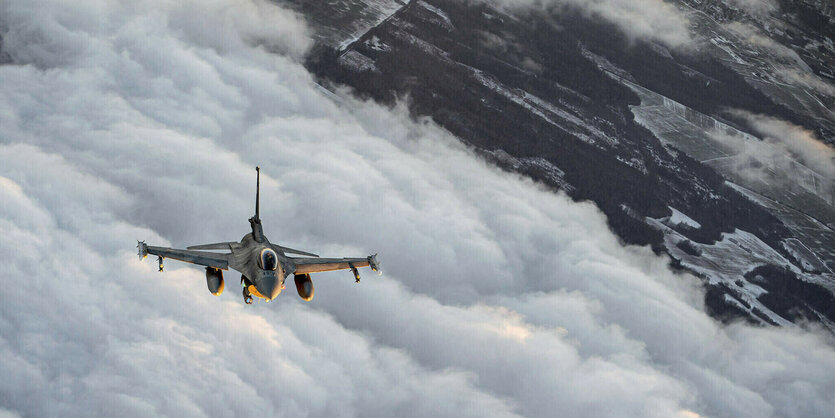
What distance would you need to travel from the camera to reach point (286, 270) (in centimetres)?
9231

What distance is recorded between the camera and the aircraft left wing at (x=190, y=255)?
88062 millimetres

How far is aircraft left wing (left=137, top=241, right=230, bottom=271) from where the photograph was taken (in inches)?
3467

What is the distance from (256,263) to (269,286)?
355cm

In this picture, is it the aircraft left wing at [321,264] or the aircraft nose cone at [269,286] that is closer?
the aircraft nose cone at [269,286]

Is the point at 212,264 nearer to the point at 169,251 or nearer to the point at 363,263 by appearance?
the point at 169,251

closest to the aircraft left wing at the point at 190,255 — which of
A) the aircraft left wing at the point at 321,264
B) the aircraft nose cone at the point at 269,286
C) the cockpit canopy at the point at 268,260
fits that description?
the cockpit canopy at the point at 268,260

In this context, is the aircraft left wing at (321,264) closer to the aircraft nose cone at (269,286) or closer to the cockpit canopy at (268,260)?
the cockpit canopy at (268,260)

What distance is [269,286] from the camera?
88688mm

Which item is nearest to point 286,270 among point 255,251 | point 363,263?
point 255,251

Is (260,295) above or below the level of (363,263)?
below

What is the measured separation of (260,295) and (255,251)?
5649mm

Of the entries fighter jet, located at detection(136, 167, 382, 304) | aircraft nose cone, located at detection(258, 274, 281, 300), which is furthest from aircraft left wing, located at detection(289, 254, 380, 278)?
aircraft nose cone, located at detection(258, 274, 281, 300)

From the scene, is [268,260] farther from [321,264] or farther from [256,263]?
[321,264]

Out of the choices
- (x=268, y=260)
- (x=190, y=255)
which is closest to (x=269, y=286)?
(x=268, y=260)
